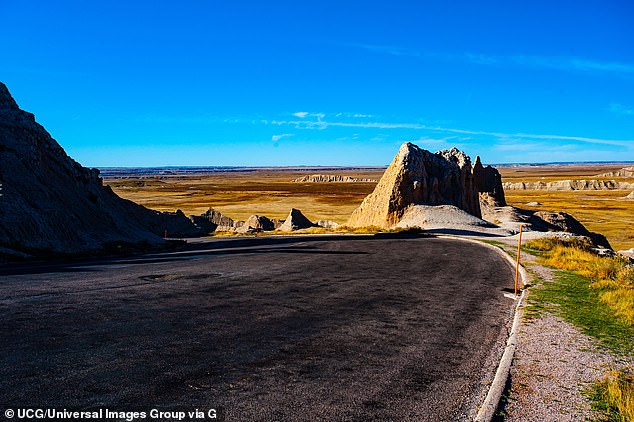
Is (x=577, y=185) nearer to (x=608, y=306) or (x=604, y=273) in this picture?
(x=604, y=273)

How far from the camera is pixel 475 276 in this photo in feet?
54.1

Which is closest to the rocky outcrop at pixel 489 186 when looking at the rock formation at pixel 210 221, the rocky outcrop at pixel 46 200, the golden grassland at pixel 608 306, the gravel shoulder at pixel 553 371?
the rock formation at pixel 210 221

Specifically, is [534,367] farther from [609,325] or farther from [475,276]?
[475,276]

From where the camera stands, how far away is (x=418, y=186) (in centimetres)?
4094

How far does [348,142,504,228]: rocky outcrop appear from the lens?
40.8m

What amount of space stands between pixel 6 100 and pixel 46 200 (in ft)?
27.6

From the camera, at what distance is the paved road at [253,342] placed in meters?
5.80

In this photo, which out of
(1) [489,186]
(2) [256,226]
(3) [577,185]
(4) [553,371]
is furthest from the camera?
(3) [577,185]

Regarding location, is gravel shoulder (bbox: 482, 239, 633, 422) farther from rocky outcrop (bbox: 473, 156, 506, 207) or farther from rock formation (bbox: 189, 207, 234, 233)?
rocky outcrop (bbox: 473, 156, 506, 207)

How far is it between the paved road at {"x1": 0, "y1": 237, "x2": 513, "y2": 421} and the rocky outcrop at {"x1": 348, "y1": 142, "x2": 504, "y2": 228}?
25.2m

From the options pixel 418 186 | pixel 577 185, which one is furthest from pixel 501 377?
pixel 577 185

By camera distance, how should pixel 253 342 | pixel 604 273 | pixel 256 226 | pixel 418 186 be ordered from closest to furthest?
pixel 253 342 → pixel 604 273 → pixel 418 186 → pixel 256 226

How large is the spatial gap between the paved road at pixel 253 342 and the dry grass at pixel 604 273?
8.48 ft

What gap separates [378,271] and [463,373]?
10112 mm
